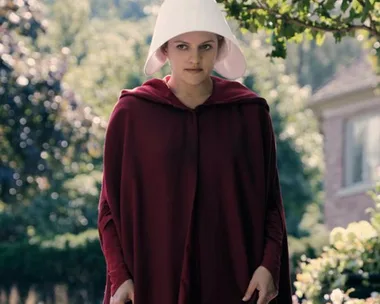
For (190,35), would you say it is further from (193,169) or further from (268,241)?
(268,241)

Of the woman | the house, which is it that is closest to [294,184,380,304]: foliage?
the woman

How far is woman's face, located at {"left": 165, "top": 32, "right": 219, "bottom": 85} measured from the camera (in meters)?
4.32

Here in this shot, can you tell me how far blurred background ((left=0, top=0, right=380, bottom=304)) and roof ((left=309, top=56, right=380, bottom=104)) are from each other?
0.05 meters

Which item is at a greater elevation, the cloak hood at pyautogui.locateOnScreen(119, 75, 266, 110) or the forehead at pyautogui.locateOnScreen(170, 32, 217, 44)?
the forehead at pyautogui.locateOnScreen(170, 32, 217, 44)

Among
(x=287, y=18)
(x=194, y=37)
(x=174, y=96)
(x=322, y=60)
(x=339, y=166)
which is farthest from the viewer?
(x=322, y=60)

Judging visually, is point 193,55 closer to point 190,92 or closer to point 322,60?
point 190,92

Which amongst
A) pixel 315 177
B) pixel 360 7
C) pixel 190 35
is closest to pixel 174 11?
pixel 190 35

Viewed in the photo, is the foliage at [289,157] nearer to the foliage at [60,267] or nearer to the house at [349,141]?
the house at [349,141]

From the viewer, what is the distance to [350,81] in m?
27.7

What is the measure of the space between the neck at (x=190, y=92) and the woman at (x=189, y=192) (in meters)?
0.04

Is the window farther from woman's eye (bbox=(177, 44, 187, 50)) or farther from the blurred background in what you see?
woman's eye (bbox=(177, 44, 187, 50))

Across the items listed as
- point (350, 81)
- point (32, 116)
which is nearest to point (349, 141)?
point (350, 81)

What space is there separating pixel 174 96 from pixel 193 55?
0.18 metres

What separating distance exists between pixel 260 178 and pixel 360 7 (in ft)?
7.73
